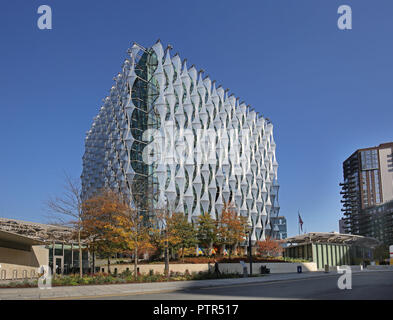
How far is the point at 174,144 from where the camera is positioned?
2911 inches

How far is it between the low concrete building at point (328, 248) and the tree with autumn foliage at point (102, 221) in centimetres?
4001

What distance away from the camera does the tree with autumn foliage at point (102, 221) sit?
43344mm

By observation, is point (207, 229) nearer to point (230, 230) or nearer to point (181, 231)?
point (230, 230)

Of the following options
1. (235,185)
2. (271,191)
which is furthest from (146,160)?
(271,191)

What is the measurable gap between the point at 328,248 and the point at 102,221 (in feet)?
162

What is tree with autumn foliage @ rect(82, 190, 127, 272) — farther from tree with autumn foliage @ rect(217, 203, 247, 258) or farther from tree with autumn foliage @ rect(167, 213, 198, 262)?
tree with autumn foliage @ rect(217, 203, 247, 258)

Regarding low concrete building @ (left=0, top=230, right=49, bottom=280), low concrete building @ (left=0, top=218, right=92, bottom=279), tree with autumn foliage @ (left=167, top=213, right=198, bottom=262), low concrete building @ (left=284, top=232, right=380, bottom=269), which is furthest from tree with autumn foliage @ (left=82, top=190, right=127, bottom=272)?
low concrete building @ (left=284, top=232, right=380, bottom=269)

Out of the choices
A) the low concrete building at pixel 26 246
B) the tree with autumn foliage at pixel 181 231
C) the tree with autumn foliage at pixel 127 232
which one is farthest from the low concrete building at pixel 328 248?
the tree with autumn foliage at pixel 127 232

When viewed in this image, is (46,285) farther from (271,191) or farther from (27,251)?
(271,191)

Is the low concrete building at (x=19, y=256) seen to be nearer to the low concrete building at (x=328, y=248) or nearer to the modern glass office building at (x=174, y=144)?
the modern glass office building at (x=174, y=144)

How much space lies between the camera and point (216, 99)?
87.6m

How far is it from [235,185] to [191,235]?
31.1 metres

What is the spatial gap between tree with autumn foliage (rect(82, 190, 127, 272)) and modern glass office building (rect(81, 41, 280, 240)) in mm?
15441

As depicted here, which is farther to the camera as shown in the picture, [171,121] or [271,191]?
[271,191]
